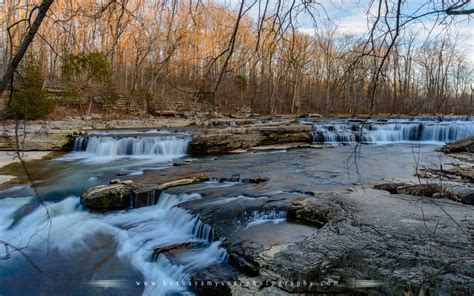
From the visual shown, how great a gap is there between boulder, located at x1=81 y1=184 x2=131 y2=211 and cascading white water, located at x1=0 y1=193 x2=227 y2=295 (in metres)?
0.21

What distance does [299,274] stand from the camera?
323 cm

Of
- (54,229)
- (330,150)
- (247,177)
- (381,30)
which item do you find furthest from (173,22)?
(330,150)

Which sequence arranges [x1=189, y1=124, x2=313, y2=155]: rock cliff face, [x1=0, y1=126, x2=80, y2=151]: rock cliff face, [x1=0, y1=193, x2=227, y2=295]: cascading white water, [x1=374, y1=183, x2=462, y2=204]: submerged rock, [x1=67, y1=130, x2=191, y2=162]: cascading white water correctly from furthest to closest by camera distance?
Result: [x1=67, y1=130, x2=191, y2=162]: cascading white water < [x1=189, y1=124, x2=313, y2=155]: rock cliff face < [x1=0, y1=126, x2=80, y2=151]: rock cliff face < [x1=374, y1=183, x2=462, y2=204]: submerged rock < [x1=0, y1=193, x2=227, y2=295]: cascading white water

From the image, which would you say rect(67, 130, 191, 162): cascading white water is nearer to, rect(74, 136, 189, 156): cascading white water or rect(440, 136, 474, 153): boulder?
rect(74, 136, 189, 156): cascading white water

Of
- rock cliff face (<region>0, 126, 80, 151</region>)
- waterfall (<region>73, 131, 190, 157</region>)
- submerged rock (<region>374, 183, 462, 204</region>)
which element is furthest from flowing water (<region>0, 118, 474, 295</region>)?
rock cliff face (<region>0, 126, 80, 151</region>)

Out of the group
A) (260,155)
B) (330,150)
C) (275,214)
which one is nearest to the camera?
(275,214)

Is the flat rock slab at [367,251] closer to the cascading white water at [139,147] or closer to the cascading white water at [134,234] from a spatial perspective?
the cascading white water at [134,234]

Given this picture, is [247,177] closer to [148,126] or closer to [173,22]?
[173,22]

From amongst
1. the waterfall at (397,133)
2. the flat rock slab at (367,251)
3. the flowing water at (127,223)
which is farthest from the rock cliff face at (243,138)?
the flat rock slab at (367,251)

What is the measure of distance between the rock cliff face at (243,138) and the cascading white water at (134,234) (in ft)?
19.7

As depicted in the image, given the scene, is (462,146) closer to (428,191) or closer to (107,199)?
(428,191)

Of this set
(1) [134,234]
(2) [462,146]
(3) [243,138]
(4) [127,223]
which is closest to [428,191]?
(1) [134,234]

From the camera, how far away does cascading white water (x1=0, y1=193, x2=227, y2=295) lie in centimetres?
445

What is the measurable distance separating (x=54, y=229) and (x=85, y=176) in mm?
3903
